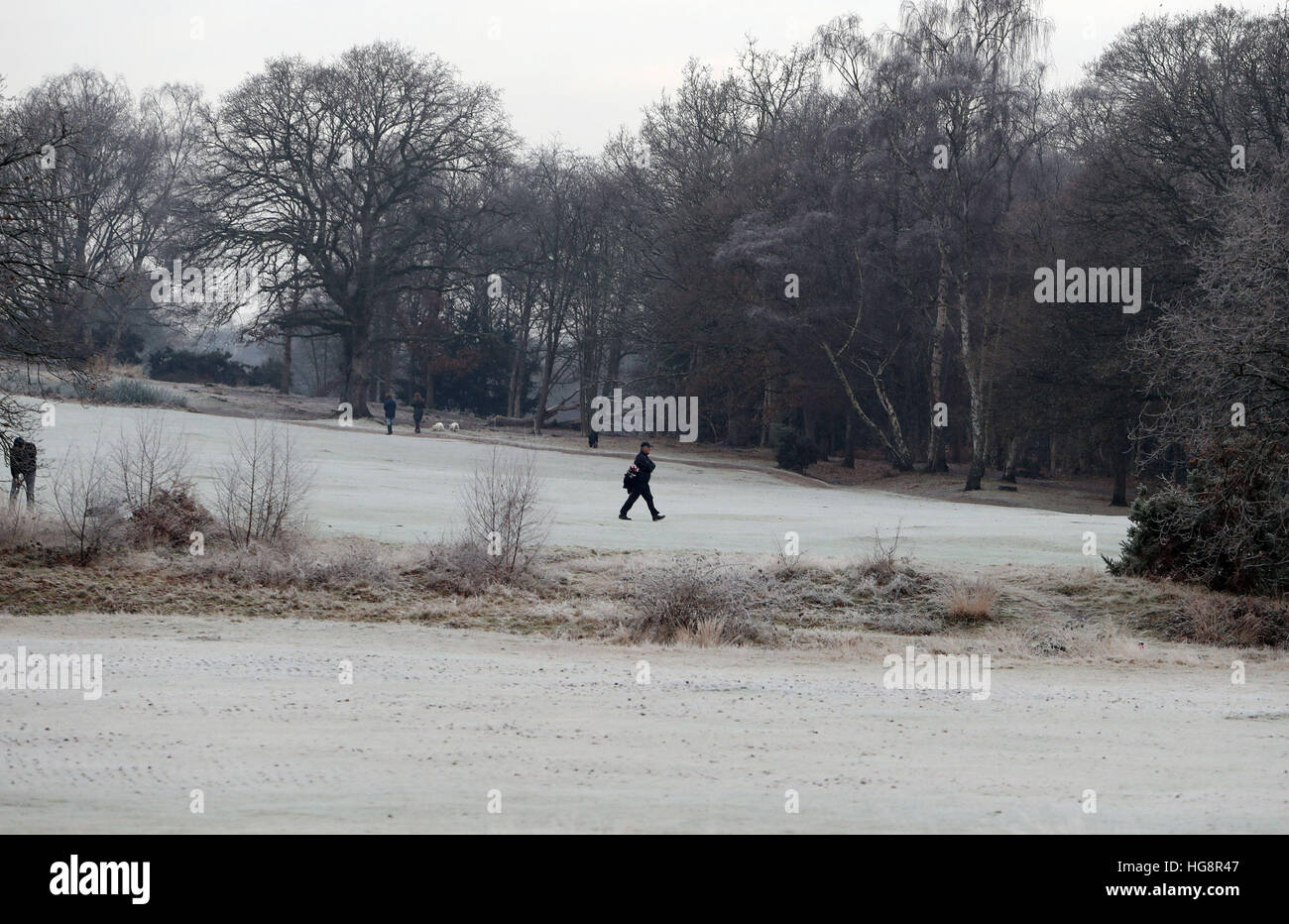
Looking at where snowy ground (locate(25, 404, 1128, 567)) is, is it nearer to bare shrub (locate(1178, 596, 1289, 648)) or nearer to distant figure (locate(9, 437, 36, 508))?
bare shrub (locate(1178, 596, 1289, 648))

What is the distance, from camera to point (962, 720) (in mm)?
12805

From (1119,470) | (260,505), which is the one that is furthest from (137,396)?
(1119,470)

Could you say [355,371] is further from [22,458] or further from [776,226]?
[22,458]

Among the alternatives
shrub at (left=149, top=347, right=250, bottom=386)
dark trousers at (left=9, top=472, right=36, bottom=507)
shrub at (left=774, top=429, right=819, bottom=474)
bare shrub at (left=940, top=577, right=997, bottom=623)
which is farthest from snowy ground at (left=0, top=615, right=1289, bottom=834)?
shrub at (left=149, top=347, right=250, bottom=386)

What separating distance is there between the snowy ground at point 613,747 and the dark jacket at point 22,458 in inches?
250

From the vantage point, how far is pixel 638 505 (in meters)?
37.5

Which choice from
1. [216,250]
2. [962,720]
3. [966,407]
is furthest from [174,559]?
[966,407]

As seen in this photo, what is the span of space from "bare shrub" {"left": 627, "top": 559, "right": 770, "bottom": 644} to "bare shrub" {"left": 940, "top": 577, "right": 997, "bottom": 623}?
10.8 ft

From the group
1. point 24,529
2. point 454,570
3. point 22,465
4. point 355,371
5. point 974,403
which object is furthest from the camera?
point 355,371

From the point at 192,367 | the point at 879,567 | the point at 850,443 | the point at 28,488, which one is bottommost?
the point at 879,567

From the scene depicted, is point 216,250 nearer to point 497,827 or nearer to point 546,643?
point 546,643

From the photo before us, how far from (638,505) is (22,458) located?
58.9 feet

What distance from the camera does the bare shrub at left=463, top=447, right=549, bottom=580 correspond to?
22.7 m
